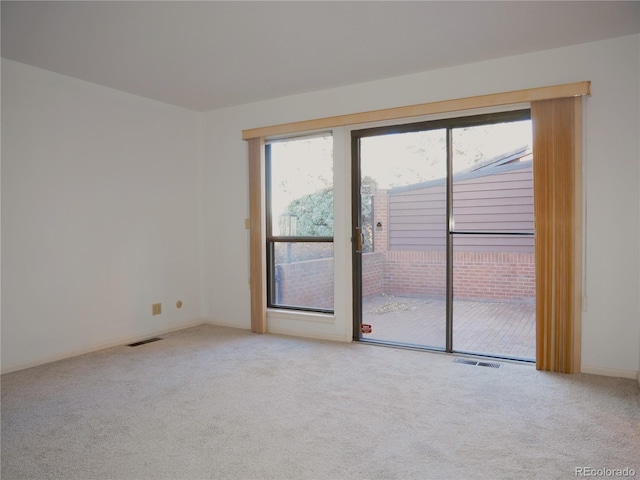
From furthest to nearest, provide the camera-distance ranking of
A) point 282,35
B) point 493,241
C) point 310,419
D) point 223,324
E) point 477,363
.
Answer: point 223,324
point 493,241
point 477,363
point 282,35
point 310,419

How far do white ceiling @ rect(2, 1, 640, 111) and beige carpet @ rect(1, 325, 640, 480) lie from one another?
2481 millimetres

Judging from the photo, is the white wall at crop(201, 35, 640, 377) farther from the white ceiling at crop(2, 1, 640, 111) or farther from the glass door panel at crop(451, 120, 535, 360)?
the glass door panel at crop(451, 120, 535, 360)

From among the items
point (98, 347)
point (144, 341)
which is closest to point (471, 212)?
point (144, 341)

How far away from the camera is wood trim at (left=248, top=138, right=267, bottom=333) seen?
4.84 meters

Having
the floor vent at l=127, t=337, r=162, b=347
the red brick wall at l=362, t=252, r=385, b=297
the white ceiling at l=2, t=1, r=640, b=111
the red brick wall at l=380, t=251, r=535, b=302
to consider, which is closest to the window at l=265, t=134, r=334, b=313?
the red brick wall at l=362, t=252, r=385, b=297

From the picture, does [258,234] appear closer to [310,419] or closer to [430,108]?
[430,108]

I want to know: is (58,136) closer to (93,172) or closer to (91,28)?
(93,172)

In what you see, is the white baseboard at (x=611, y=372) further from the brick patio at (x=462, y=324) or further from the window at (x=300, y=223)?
the window at (x=300, y=223)

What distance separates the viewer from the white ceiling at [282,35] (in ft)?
9.14

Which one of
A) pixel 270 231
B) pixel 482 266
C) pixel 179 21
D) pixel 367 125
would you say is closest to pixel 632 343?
pixel 482 266

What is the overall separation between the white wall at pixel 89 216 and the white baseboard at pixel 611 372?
397 cm

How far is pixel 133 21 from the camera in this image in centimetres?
293

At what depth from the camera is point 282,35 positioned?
125 inches

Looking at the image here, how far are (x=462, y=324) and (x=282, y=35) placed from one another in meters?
2.83
